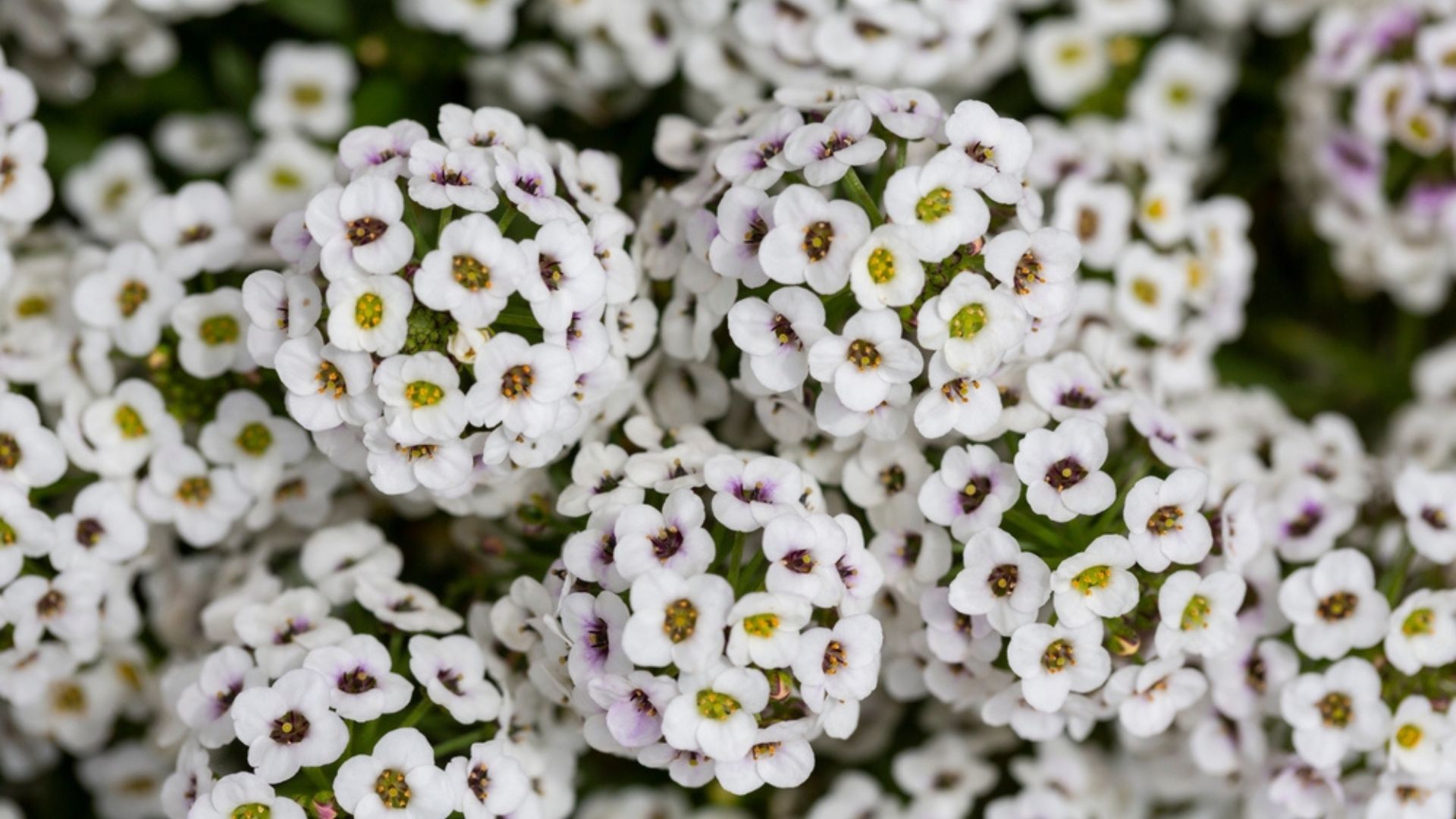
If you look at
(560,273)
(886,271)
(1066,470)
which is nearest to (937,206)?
(886,271)

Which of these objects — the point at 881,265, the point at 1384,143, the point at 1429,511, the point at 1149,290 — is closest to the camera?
the point at 881,265

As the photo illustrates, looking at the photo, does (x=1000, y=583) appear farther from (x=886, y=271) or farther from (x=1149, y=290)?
Result: (x=1149, y=290)

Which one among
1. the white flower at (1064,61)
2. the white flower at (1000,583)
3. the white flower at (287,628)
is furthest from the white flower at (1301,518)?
the white flower at (287,628)

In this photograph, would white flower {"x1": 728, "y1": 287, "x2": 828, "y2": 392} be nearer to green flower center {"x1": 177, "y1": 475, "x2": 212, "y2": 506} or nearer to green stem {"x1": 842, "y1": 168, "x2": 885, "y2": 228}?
green stem {"x1": 842, "y1": 168, "x2": 885, "y2": 228}

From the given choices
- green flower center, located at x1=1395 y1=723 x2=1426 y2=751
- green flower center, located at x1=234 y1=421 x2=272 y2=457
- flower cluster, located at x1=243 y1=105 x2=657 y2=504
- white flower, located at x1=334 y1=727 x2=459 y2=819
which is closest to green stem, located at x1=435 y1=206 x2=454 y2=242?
flower cluster, located at x1=243 y1=105 x2=657 y2=504

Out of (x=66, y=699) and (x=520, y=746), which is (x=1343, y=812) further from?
(x=66, y=699)
